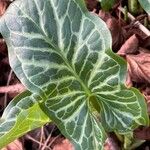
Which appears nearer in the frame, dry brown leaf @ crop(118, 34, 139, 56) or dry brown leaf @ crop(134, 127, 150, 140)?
dry brown leaf @ crop(134, 127, 150, 140)

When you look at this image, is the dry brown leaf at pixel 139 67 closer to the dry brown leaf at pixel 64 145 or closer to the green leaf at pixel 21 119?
the dry brown leaf at pixel 64 145

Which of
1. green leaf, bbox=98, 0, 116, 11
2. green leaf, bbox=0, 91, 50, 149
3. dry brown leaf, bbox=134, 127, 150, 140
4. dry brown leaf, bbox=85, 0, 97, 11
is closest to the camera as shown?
green leaf, bbox=0, 91, 50, 149

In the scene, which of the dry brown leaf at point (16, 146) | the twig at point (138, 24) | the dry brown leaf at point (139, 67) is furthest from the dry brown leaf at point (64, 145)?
the twig at point (138, 24)

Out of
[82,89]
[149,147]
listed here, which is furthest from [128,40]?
[82,89]

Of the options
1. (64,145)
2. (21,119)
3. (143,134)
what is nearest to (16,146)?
(64,145)

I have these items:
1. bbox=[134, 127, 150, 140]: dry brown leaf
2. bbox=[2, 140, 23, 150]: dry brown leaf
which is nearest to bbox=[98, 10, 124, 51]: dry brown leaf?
bbox=[134, 127, 150, 140]: dry brown leaf

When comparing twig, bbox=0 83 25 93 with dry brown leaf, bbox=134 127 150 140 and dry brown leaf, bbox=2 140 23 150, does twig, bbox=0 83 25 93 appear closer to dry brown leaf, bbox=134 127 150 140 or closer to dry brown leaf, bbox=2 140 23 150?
dry brown leaf, bbox=2 140 23 150
